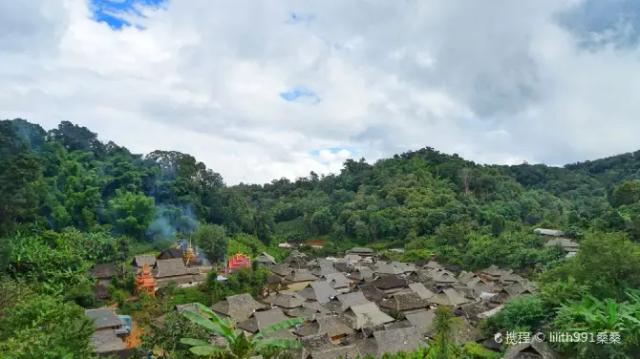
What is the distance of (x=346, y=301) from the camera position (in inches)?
1180

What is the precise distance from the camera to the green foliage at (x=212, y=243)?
38.5 meters

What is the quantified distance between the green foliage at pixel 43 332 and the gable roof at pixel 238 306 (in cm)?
1029

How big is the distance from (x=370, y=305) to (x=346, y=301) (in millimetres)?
2006

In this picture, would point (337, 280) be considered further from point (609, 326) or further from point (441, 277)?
point (609, 326)

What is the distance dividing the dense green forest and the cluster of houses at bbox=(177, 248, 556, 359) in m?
3.32

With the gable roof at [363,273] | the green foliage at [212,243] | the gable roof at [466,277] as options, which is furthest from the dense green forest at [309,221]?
the gable roof at [363,273]

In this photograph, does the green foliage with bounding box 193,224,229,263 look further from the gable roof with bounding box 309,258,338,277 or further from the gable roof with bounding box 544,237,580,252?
the gable roof with bounding box 544,237,580,252

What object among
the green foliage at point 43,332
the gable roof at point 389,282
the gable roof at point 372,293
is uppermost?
the green foliage at point 43,332

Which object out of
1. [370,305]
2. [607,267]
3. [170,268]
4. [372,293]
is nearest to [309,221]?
[372,293]

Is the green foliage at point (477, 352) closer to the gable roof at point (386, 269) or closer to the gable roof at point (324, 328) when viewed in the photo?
the gable roof at point (324, 328)

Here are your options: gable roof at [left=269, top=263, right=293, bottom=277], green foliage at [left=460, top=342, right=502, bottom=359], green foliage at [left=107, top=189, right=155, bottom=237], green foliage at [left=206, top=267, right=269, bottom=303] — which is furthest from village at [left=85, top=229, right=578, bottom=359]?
green foliage at [left=107, top=189, right=155, bottom=237]

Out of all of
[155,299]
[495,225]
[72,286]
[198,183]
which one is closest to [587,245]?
[155,299]

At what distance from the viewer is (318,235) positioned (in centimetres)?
6369

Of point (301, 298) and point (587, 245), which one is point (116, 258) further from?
point (587, 245)
